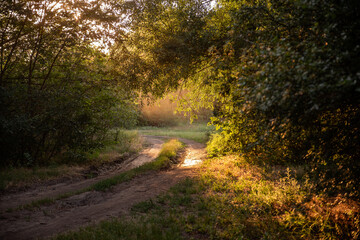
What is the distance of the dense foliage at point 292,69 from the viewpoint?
131 inches

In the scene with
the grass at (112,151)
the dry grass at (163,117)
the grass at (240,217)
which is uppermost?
the dry grass at (163,117)

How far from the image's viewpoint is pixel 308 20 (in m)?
4.23

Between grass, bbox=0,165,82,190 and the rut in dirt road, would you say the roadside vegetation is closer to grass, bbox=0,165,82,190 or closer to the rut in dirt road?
grass, bbox=0,165,82,190

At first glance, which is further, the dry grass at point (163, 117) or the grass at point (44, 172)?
the dry grass at point (163, 117)

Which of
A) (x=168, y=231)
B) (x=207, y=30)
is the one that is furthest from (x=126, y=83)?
(x=168, y=231)

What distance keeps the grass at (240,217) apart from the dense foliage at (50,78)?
23.1 feet

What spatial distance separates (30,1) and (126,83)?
5.45m

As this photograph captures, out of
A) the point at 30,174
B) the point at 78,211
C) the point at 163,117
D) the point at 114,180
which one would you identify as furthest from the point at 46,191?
the point at 163,117

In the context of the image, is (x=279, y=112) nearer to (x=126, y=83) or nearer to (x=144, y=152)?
(x=126, y=83)

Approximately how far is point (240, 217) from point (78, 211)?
16.7 ft

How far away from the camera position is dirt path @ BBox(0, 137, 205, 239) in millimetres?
5637

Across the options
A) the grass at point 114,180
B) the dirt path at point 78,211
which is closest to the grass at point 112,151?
the grass at point 114,180

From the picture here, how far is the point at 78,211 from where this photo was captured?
22.5 ft

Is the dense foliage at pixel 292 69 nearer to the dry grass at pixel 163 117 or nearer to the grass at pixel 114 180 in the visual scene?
the grass at pixel 114 180
